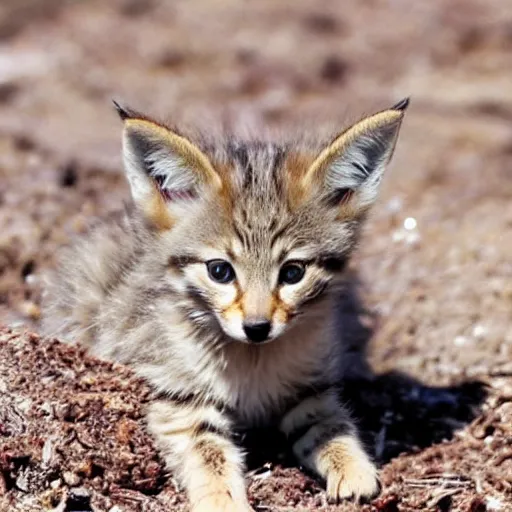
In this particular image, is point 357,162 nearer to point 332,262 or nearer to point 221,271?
point 332,262

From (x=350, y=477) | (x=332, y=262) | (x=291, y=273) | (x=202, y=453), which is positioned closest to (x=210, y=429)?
(x=202, y=453)

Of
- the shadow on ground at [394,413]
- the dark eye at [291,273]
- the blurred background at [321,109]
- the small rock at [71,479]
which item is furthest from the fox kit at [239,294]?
the blurred background at [321,109]

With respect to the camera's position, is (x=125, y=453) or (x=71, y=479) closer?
(x=71, y=479)

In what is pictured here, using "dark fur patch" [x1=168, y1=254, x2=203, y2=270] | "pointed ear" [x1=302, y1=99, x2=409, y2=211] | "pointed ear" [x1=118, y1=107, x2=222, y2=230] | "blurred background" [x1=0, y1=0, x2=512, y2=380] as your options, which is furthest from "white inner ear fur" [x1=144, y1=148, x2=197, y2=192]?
"blurred background" [x1=0, y1=0, x2=512, y2=380]

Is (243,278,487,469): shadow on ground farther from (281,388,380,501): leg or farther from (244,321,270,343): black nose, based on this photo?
(244,321,270,343): black nose

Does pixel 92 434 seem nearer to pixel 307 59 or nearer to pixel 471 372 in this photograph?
pixel 471 372

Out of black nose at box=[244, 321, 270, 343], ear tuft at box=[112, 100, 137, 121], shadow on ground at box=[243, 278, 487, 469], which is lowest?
shadow on ground at box=[243, 278, 487, 469]
